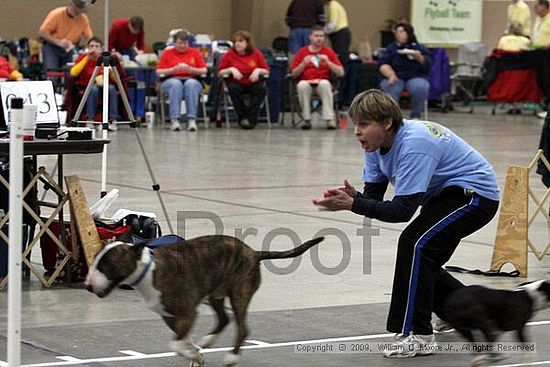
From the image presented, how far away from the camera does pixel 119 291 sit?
25.9ft

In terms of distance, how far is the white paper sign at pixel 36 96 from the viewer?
848cm

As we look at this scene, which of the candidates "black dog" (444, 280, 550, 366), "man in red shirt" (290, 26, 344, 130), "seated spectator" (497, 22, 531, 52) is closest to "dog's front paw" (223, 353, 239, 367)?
"black dog" (444, 280, 550, 366)

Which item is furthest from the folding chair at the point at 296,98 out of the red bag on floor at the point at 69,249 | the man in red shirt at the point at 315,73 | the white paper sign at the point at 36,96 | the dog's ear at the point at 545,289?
the dog's ear at the point at 545,289

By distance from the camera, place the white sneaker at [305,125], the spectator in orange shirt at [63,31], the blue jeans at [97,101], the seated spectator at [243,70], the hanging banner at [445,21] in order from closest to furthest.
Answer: the blue jeans at [97,101]
the spectator in orange shirt at [63,31]
the seated spectator at [243,70]
the white sneaker at [305,125]
the hanging banner at [445,21]

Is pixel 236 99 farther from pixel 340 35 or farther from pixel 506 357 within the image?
pixel 506 357

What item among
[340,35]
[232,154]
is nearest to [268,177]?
[232,154]

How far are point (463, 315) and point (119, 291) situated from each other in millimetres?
2799

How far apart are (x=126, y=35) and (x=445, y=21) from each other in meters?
10.3

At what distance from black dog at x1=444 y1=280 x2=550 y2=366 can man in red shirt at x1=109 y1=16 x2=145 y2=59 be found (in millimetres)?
14718

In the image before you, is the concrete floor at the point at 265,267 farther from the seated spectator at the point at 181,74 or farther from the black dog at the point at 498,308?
the seated spectator at the point at 181,74

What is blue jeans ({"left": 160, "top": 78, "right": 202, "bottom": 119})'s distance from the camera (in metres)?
19.2

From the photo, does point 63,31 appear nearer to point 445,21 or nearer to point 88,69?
point 88,69

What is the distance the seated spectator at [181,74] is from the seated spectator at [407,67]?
3.20 metres

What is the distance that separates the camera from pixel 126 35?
2008 cm
